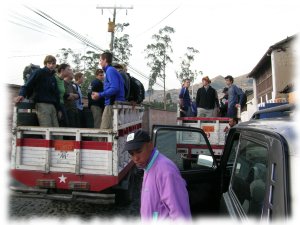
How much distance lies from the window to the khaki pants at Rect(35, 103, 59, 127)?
3314mm

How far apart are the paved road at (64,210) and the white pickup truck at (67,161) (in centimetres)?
44

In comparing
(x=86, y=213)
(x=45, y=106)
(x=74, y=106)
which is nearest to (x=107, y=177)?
(x=86, y=213)

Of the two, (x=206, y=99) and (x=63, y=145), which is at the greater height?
(x=206, y=99)

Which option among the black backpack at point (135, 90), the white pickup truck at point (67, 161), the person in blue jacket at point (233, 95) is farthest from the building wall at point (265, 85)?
the white pickup truck at point (67, 161)

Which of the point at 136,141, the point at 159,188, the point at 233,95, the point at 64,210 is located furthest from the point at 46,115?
the point at 233,95

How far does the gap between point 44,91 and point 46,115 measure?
40 cm

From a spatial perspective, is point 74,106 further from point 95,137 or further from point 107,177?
point 107,177

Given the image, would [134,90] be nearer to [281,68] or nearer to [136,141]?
[136,141]

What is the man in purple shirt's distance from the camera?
2.19 m

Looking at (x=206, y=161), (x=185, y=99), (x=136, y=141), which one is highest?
(x=185, y=99)

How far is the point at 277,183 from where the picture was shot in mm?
1716

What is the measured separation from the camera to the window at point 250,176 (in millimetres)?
2111

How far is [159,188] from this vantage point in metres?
2.23

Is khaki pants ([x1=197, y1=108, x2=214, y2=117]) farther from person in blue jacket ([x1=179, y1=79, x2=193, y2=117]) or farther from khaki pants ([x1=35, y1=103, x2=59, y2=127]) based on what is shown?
khaki pants ([x1=35, y1=103, x2=59, y2=127])
